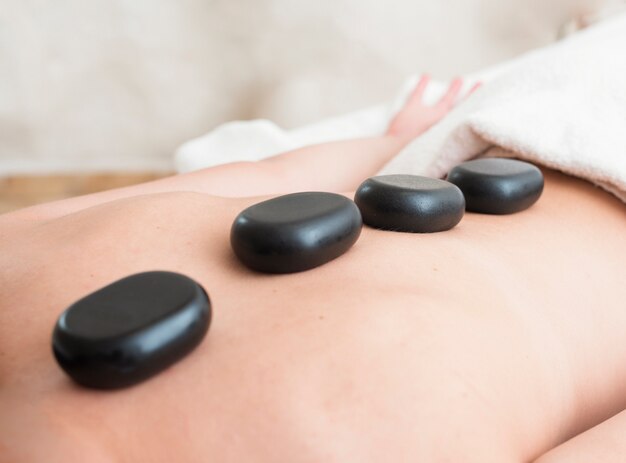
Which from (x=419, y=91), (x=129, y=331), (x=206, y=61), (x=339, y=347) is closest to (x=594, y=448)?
(x=339, y=347)

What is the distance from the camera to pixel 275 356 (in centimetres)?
46

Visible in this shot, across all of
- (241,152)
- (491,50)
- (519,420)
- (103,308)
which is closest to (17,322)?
(103,308)

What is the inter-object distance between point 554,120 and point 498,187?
0.56 ft

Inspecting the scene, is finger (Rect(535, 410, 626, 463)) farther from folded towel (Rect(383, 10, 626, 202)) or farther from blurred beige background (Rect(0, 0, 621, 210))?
blurred beige background (Rect(0, 0, 621, 210))

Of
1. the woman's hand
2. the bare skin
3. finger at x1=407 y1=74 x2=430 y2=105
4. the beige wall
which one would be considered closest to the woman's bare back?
the bare skin

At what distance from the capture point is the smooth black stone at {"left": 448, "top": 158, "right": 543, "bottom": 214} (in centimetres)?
71

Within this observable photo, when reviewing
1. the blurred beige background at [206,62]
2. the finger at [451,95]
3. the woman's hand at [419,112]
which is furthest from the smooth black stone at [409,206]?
the blurred beige background at [206,62]

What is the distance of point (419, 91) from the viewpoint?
1.46 metres

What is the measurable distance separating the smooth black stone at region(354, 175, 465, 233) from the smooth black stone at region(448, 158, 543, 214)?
0.23ft

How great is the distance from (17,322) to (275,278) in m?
0.19

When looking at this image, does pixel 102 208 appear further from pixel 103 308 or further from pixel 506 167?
pixel 506 167

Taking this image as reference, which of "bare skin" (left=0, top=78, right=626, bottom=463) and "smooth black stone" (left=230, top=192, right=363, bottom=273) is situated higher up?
"smooth black stone" (left=230, top=192, right=363, bottom=273)

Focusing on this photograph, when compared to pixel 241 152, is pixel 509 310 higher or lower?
higher

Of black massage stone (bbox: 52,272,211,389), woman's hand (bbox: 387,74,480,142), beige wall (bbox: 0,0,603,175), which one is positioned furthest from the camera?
beige wall (bbox: 0,0,603,175)
